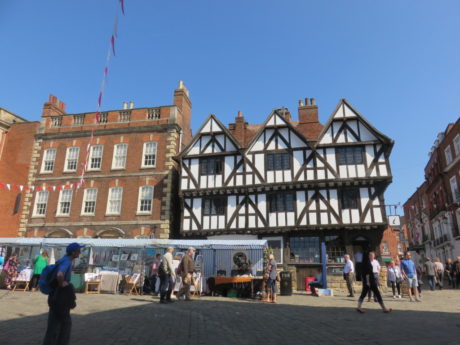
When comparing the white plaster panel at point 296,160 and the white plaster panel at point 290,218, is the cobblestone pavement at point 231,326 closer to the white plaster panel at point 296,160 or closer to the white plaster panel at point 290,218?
the white plaster panel at point 290,218

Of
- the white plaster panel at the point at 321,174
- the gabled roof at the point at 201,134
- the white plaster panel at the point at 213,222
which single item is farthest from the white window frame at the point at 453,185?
the white plaster panel at the point at 213,222

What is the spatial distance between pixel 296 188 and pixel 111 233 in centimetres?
1258

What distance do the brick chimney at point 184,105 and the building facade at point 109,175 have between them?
0.08 meters

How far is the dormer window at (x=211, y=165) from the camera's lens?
2284 cm

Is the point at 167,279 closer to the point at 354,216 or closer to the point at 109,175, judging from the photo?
the point at 354,216

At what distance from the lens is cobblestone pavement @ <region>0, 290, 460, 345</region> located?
589 centimetres

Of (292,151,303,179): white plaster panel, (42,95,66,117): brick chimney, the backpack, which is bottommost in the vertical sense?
the backpack

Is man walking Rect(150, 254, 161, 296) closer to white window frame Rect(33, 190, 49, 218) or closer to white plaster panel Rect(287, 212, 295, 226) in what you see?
white plaster panel Rect(287, 212, 295, 226)

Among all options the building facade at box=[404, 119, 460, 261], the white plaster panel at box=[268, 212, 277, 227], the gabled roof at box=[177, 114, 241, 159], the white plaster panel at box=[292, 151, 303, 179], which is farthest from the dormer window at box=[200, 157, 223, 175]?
the building facade at box=[404, 119, 460, 261]

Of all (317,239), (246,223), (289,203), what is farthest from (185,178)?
(317,239)

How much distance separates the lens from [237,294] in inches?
593

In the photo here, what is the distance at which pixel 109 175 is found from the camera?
2433cm

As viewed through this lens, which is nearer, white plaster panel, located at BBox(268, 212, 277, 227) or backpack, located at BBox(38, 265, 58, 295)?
backpack, located at BBox(38, 265, 58, 295)

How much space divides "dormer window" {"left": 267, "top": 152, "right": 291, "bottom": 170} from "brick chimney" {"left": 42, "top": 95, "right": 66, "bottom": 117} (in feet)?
59.3
